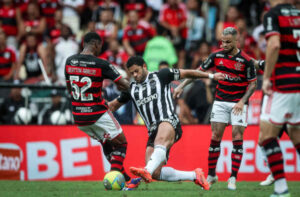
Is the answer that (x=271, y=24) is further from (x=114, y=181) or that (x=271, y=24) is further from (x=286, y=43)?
(x=114, y=181)

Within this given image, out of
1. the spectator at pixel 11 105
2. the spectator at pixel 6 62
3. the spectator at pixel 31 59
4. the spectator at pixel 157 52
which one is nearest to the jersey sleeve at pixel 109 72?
the spectator at pixel 11 105

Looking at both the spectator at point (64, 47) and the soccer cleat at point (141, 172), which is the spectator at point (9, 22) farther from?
the soccer cleat at point (141, 172)

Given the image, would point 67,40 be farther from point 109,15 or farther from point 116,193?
point 116,193

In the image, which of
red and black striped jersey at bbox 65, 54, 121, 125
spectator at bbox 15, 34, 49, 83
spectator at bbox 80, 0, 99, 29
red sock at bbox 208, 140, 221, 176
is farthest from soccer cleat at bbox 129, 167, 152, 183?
spectator at bbox 80, 0, 99, 29

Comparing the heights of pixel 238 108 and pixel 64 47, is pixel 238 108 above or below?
below

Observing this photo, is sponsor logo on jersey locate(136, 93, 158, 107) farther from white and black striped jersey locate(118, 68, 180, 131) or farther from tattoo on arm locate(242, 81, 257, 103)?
tattoo on arm locate(242, 81, 257, 103)

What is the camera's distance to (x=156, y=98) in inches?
339

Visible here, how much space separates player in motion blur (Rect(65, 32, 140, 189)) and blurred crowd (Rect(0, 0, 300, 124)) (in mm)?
3715

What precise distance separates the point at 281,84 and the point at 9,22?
38.0 feet

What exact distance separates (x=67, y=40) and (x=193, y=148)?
506cm

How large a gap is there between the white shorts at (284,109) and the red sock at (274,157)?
28 cm

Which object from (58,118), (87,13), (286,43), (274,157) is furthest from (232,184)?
(87,13)

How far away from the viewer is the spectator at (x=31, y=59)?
48.6 ft

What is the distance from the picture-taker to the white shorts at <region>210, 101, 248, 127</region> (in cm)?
957
